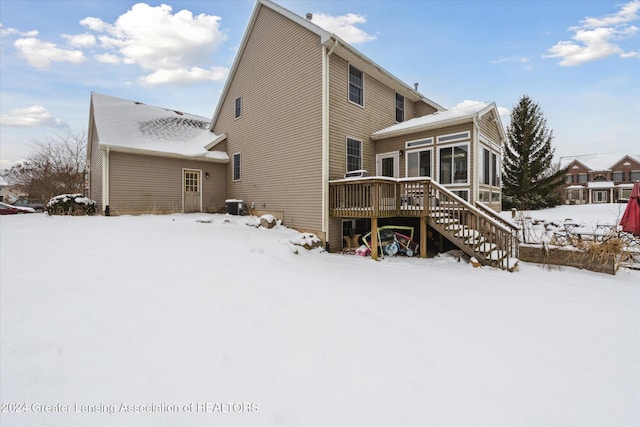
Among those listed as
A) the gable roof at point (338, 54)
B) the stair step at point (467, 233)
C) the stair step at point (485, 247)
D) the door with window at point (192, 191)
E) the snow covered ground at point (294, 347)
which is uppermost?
the gable roof at point (338, 54)

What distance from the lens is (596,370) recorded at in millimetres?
2693

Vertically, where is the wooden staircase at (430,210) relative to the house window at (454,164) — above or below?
below

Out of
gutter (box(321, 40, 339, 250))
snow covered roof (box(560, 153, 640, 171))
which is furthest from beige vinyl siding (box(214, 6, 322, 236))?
snow covered roof (box(560, 153, 640, 171))

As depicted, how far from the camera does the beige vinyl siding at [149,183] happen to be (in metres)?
11.3

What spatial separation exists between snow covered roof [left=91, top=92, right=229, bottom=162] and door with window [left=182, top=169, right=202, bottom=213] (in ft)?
3.16

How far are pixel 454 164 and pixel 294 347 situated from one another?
8.79 m

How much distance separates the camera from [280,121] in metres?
10.8

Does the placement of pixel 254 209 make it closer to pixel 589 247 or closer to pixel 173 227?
pixel 173 227

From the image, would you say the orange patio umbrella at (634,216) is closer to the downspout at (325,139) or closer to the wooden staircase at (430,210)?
the wooden staircase at (430,210)

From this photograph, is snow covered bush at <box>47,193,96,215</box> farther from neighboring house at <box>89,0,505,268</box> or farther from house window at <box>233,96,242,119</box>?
house window at <box>233,96,242,119</box>

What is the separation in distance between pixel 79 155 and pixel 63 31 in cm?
1203

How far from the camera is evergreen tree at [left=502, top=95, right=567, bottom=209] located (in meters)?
21.8

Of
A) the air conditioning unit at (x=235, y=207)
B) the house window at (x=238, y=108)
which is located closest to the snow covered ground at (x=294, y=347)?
the air conditioning unit at (x=235, y=207)

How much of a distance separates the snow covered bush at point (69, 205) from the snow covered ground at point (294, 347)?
22.2 feet
